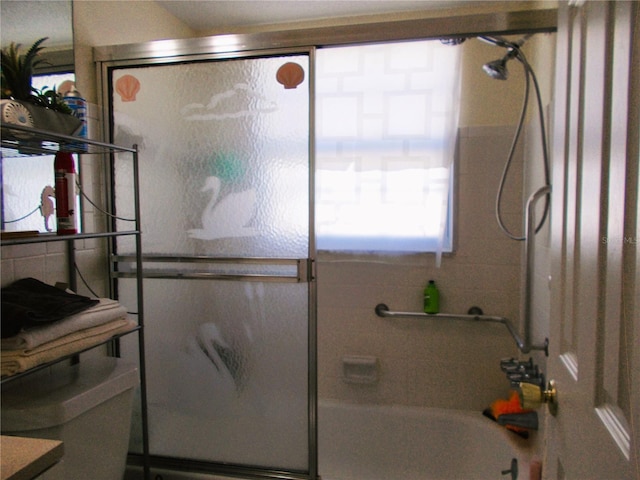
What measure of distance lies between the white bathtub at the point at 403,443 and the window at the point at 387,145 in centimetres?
90

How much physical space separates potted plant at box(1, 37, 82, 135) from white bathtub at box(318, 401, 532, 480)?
1.91 m

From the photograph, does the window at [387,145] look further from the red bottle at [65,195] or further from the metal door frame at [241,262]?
the red bottle at [65,195]

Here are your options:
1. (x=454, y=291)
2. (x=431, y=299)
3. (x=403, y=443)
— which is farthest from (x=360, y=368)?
(x=454, y=291)

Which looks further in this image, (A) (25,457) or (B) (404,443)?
(B) (404,443)

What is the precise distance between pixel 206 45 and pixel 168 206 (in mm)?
623

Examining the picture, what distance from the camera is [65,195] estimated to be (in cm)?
125

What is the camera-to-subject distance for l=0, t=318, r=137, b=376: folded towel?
3.35ft

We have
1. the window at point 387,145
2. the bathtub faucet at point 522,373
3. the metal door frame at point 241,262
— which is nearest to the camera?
the metal door frame at point 241,262

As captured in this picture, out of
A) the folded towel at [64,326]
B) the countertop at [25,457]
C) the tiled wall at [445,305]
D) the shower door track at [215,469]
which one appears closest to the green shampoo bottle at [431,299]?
the tiled wall at [445,305]

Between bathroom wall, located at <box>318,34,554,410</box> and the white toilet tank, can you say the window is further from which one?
the white toilet tank

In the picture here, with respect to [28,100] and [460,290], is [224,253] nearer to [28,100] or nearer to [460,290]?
[28,100]

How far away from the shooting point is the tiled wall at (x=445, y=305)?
2.25 metres

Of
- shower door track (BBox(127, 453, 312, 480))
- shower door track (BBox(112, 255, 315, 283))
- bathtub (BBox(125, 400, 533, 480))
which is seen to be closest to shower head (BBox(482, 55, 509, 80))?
shower door track (BBox(112, 255, 315, 283))

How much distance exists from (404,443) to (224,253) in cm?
148
